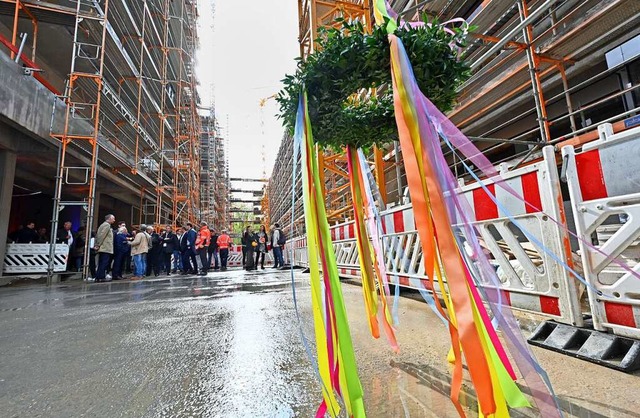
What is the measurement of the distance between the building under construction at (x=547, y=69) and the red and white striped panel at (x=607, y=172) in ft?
6.71

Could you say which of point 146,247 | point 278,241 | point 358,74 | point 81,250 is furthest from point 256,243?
point 358,74

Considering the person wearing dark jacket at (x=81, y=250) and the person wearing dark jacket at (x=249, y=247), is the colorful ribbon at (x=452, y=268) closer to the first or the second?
the person wearing dark jacket at (x=249, y=247)

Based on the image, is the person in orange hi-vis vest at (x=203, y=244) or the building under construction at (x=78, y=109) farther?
the person in orange hi-vis vest at (x=203, y=244)

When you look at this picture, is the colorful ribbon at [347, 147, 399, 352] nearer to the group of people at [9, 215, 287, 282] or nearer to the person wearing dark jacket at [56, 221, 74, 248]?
the group of people at [9, 215, 287, 282]

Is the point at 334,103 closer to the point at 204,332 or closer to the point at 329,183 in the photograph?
the point at 204,332

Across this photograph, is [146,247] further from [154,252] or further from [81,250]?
[81,250]

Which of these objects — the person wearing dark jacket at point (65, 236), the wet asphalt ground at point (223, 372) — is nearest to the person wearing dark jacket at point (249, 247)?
the person wearing dark jacket at point (65, 236)

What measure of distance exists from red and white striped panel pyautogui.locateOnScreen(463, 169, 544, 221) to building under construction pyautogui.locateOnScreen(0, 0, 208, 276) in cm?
903

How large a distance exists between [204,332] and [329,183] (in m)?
11.7

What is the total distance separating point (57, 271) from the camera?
8.79m

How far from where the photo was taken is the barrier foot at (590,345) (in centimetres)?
154

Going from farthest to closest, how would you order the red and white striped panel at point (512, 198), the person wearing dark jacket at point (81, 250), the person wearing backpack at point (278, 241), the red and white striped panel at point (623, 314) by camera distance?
1. the person wearing backpack at point (278, 241)
2. the person wearing dark jacket at point (81, 250)
3. the red and white striped panel at point (512, 198)
4. the red and white striped panel at point (623, 314)

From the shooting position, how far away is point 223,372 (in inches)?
66.0

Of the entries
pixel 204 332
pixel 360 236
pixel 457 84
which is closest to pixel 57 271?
pixel 204 332
